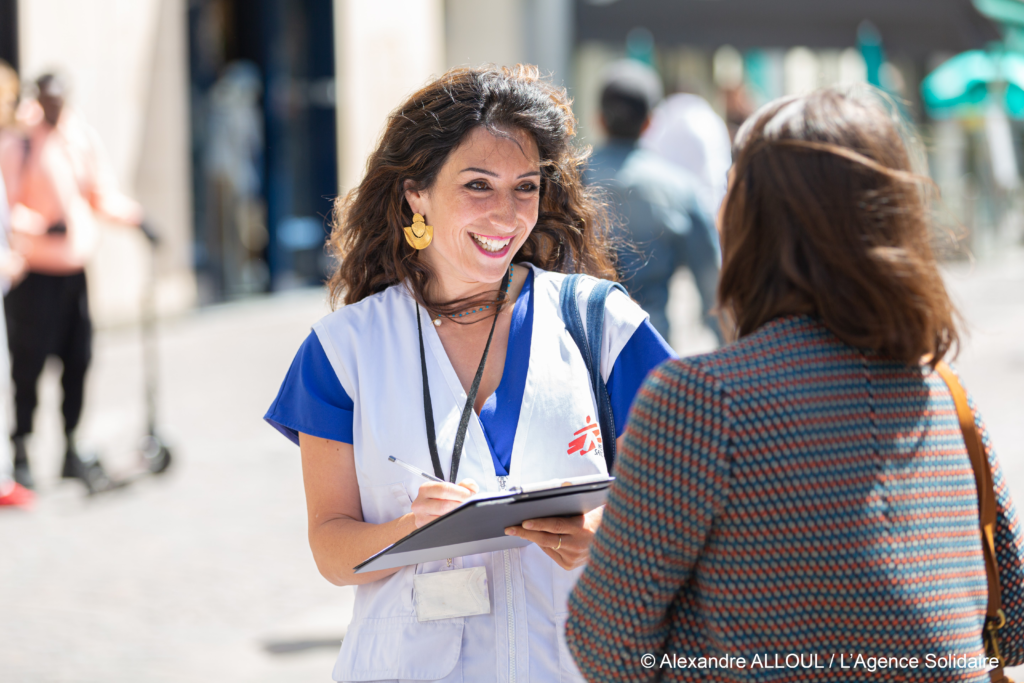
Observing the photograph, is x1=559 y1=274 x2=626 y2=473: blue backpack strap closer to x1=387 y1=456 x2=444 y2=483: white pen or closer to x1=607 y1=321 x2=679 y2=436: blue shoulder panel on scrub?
x1=607 y1=321 x2=679 y2=436: blue shoulder panel on scrub

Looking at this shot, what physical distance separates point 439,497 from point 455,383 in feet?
0.98

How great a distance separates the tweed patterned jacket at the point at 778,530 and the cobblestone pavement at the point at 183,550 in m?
A: 0.35

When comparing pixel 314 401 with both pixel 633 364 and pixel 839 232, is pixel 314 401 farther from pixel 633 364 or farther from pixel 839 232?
pixel 839 232

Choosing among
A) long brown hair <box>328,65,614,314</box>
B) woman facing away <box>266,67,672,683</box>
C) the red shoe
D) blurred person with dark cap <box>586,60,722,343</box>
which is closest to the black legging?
the red shoe

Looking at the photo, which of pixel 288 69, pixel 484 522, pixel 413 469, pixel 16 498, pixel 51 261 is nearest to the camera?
pixel 484 522

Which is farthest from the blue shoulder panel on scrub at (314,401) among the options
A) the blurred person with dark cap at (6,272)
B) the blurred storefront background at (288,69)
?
the blurred storefront background at (288,69)

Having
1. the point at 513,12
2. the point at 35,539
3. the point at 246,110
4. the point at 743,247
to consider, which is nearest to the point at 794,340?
the point at 743,247

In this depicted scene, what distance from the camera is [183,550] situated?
5.47 m

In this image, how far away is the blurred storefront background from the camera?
427 inches

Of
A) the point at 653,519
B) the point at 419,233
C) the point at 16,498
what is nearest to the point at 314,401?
the point at 419,233

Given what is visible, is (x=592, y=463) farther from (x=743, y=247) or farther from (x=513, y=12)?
(x=513, y=12)

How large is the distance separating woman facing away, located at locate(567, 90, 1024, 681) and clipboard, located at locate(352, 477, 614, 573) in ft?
0.73

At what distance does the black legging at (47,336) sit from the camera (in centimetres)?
646

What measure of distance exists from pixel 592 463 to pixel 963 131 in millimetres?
21246
